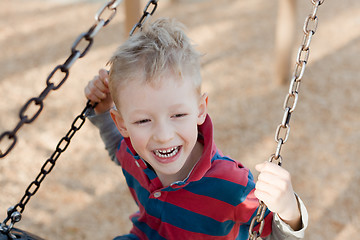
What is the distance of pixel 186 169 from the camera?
121cm

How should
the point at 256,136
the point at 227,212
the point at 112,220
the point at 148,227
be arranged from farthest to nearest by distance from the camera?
the point at 256,136 < the point at 112,220 < the point at 148,227 < the point at 227,212

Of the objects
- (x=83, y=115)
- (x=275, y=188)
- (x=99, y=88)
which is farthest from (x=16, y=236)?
(x=275, y=188)

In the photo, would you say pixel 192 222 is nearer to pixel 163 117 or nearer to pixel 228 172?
pixel 228 172

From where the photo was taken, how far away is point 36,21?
4.39 m

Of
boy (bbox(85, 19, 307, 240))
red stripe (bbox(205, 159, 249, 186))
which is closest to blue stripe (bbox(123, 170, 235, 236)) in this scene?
boy (bbox(85, 19, 307, 240))

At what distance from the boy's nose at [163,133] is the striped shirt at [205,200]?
0.42 feet

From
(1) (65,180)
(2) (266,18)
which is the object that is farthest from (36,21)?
(1) (65,180)

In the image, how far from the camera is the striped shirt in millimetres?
1116

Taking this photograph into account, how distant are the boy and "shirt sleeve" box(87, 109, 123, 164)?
0.17 meters

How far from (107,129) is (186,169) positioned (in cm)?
33

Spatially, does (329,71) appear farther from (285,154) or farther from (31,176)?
(31,176)

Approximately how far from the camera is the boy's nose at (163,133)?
1.02 meters

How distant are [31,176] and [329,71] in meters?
2.12

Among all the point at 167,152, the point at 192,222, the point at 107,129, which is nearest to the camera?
the point at 167,152
